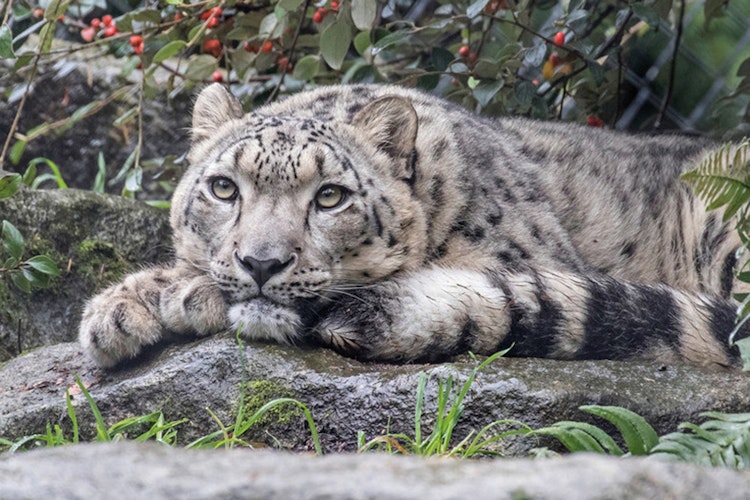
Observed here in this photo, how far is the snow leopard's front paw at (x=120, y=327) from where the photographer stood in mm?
3508

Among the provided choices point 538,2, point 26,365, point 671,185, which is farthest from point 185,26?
point 671,185

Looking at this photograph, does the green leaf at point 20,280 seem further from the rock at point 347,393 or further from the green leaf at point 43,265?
the rock at point 347,393

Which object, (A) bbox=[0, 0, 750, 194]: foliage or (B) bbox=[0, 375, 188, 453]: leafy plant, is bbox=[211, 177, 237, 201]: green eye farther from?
(A) bbox=[0, 0, 750, 194]: foliage

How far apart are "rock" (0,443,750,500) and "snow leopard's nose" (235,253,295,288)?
5.17 feet

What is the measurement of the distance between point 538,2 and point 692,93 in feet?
4.26

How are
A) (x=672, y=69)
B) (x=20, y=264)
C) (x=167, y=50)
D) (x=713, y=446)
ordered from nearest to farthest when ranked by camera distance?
(x=713, y=446) → (x=20, y=264) → (x=167, y=50) → (x=672, y=69)

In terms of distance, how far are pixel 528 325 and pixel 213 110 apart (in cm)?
170

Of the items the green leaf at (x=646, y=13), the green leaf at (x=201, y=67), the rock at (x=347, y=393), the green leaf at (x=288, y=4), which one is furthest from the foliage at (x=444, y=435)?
the green leaf at (x=201, y=67)

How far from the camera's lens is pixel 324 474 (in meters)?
1.60

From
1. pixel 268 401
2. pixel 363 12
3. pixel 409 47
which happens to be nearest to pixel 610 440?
pixel 268 401

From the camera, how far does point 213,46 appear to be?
17.6ft

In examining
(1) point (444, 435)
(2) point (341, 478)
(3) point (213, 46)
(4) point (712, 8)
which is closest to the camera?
(2) point (341, 478)

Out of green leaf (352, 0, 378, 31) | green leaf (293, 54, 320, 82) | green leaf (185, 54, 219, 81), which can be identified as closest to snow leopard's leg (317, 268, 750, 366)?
green leaf (352, 0, 378, 31)

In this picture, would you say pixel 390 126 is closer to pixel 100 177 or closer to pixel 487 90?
pixel 487 90
